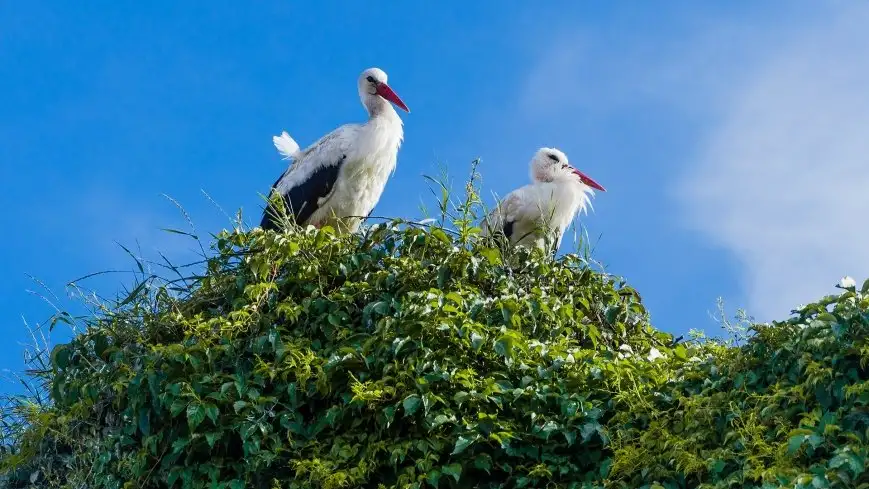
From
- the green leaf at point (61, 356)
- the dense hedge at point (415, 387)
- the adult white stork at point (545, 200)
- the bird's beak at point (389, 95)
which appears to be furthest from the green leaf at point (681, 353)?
the bird's beak at point (389, 95)

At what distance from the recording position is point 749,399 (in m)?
6.01

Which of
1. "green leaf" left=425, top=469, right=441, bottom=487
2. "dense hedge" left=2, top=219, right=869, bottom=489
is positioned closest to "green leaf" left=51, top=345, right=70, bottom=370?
"dense hedge" left=2, top=219, right=869, bottom=489

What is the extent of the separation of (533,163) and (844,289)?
5.33 metres

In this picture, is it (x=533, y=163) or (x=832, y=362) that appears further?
(x=533, y=163)

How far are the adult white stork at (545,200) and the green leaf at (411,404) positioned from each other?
3.70m

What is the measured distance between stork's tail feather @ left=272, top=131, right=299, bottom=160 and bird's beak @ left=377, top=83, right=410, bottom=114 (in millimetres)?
890

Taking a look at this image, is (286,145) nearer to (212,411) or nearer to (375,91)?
(375,91)

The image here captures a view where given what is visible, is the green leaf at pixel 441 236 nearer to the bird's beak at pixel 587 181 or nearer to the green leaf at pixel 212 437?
the green leaf at pixel 212 437

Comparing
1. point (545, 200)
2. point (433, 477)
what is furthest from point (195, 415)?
point (545, 200)

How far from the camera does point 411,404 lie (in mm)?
6223

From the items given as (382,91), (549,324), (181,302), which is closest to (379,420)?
(549,324)

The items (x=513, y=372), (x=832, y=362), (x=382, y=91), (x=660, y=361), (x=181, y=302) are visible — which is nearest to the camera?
(x=832, y=362)

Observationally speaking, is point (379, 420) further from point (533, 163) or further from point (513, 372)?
point (533, 163)

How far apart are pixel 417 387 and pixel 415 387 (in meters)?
0.03
